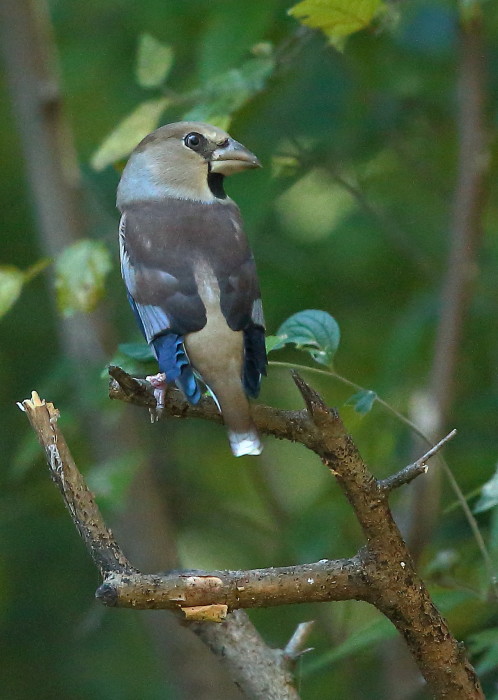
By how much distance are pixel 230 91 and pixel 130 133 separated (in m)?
0.36

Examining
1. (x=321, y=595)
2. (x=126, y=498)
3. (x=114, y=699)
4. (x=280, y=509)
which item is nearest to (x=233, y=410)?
(x=321, y=595)

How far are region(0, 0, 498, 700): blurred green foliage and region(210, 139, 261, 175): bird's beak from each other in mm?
225

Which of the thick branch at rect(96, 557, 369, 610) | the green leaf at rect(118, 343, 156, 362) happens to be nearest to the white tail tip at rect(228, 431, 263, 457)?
the green leaf at rect(118, 343, 156, 362)

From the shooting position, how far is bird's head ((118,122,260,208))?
156 inches

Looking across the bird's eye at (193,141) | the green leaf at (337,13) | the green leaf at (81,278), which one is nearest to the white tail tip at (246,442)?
the green leaf at (81,278)

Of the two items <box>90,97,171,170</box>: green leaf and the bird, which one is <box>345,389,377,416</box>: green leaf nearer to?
the bird

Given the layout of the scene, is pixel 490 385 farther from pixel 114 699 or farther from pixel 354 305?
pixel 114 699

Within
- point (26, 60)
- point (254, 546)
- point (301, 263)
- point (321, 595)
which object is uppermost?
point (26, 60)

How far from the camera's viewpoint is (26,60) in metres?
5.20

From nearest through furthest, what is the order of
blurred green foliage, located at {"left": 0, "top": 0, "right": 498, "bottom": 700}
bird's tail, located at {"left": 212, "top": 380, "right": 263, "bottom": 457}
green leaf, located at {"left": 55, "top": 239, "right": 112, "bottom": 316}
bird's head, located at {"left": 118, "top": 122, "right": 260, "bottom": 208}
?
bird's tail, located at {"left": 212, "top": 380, "right": 263, "bottom": 457} → green leaf, located at {"left": 55, "top": 239, "right": 112, "bottom": 316} → bird's head, located at {"left": 118, "top": 122, "right": 260, "bottom": 208} → blurred green foliage, located at {"left": 0, "top": 0, "right": 498, "bottom": 700}

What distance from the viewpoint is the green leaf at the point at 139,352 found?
9.81 feet

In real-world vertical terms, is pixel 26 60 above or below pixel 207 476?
above

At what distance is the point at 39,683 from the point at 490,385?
289cm

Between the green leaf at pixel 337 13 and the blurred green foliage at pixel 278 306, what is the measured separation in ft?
1.42
